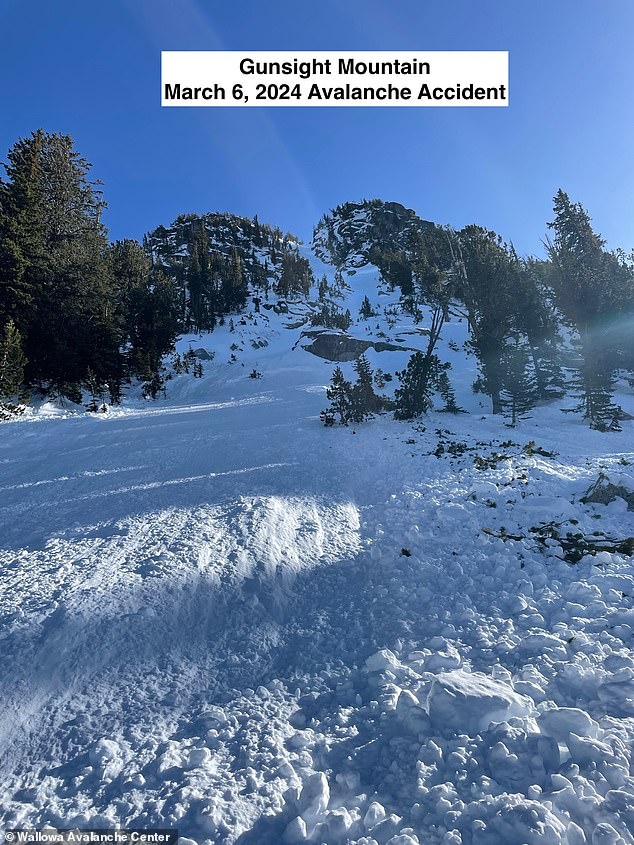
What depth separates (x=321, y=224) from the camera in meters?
92.2

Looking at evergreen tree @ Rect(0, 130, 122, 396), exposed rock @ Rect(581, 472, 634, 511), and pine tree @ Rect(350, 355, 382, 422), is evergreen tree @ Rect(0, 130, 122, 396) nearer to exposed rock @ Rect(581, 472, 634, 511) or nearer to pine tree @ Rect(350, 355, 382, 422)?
pine tree @ Rect(350, 355, 382, 422)

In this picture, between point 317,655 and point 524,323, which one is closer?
point 317,655

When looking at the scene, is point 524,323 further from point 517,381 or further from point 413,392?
point 413,392

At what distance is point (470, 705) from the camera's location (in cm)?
334

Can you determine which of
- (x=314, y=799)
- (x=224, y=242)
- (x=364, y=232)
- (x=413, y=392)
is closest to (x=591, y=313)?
(x=413, y=392)

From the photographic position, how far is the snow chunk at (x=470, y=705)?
3268mm

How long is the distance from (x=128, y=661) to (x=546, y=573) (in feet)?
18.1

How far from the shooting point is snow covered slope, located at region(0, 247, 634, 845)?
272 centimetres

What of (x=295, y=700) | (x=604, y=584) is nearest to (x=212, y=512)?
(x=295, y=700)

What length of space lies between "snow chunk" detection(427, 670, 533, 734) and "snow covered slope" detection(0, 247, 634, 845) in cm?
2

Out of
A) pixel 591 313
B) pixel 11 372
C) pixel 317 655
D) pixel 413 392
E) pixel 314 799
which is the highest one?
pixel 591 313

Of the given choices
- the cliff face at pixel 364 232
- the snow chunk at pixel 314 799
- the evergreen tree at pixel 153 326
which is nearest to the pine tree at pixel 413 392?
the snow chunk at pixel 314 799

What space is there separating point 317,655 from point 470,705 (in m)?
1.70

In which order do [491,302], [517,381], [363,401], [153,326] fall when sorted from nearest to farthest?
[363,401] < [517,381] < [491,302] < [153,326]
